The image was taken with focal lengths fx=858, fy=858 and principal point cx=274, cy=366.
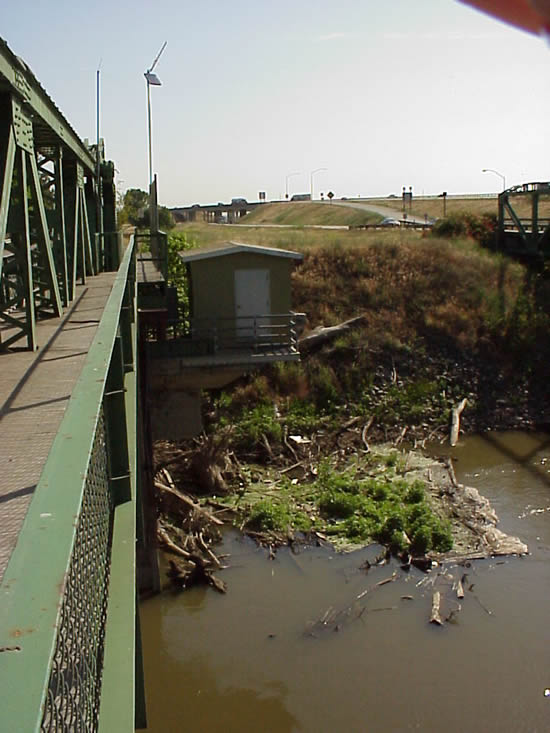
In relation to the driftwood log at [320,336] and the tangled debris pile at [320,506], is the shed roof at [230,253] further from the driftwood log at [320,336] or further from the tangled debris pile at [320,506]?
the tangled debris pile at [320,506]

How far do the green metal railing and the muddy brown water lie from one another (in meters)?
8.13

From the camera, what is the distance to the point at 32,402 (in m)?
6.04

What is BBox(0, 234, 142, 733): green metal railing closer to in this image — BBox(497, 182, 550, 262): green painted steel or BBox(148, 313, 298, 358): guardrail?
BBox(148, 313, 298, 358): guardrail

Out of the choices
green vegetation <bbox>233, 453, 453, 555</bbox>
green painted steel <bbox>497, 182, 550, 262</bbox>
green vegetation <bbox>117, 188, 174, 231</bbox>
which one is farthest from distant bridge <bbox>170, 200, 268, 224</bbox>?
green vegetation <bbox>233, 453, 453, 555</bbox>

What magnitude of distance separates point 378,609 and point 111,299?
33.0ft

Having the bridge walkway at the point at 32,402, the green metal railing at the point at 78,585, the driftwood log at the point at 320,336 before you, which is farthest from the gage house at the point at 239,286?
the green metal railing at the point at 78,585

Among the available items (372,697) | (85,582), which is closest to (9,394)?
(85,582)

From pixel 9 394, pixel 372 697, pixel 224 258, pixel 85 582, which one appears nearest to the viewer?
pixel 85 582

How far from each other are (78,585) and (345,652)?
12.0m

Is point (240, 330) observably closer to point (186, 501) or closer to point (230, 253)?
point (230, 253)

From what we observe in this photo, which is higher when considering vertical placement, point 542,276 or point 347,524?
point 542,276

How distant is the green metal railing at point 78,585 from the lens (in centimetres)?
158

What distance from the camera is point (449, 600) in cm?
1523

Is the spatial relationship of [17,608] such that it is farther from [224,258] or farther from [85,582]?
[224,258]
